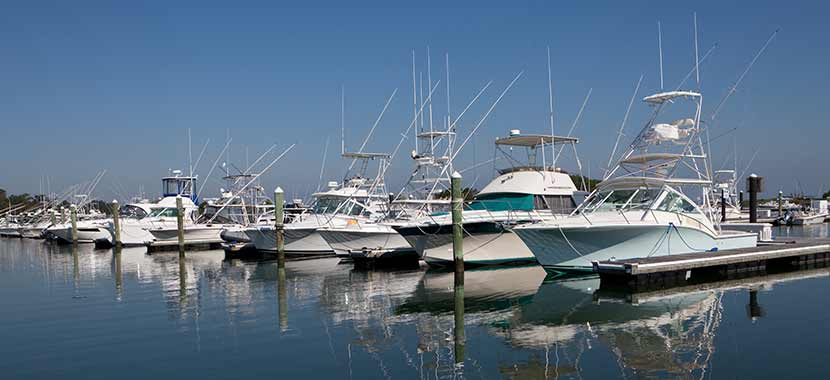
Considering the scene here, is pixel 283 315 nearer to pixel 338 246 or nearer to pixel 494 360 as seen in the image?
pixel 494 360

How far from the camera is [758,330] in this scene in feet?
47.6

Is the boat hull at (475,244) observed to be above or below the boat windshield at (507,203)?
below

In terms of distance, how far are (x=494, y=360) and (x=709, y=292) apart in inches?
381

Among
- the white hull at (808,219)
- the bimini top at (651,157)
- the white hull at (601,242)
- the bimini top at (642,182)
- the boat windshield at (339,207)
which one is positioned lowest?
the white hull at (808,219)

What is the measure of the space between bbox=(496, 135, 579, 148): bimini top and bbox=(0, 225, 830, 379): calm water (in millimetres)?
6154

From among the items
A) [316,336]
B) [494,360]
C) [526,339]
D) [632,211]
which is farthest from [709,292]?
[316,336]

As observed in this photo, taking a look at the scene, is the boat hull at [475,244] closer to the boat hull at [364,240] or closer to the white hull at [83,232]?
the boat hull at [364,240]

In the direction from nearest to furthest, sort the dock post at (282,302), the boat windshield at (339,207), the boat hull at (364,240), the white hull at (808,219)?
the dock post at (282,302) → the boat hull at (364,240) → the boat windshield at (339,207) → the white hull at (808,219)

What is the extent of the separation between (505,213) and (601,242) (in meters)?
4.80

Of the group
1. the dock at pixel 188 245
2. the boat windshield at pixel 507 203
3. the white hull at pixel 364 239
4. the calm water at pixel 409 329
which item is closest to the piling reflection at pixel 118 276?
the calm water at pixel 409 329

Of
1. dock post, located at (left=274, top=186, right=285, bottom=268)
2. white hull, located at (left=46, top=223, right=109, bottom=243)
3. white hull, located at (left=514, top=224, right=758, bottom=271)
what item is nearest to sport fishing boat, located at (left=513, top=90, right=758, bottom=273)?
white hull, located at (left=514, top=224, right=758, bottom=271)

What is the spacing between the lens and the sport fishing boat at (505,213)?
2514 centimetres

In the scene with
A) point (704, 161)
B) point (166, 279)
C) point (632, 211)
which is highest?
point (704, 161)

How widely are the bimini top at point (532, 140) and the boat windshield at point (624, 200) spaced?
568 cm
